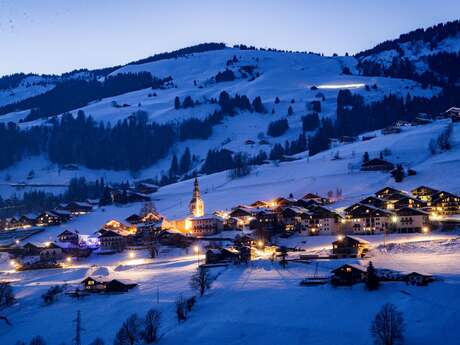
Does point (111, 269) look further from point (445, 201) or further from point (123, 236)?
point (445, 201)

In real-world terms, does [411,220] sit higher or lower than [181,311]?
higher

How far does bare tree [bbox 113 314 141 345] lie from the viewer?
39.6m

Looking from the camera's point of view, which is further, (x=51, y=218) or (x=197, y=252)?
(x=51, y=218)

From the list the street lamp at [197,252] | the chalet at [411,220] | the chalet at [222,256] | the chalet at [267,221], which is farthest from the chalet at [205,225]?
the chalet at [411,220]

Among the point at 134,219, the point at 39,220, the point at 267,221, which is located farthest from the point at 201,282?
the point at 39,220

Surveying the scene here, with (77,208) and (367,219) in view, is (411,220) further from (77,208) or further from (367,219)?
(77,208)

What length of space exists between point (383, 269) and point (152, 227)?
3770 cm

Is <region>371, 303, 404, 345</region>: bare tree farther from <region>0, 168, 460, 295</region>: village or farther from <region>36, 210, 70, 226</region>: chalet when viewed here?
<region>36, 210, 70, 226</region>: chalet

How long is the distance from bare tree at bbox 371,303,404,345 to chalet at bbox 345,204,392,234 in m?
31.9

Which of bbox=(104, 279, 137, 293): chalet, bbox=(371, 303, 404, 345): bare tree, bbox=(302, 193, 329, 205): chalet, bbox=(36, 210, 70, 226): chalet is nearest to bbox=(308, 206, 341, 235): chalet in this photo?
bbox=(302, 193, 329, 205): chalet

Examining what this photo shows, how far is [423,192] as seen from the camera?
80125 mm

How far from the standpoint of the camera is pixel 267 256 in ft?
199

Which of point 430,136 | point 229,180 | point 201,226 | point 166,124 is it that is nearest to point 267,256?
point 201,226

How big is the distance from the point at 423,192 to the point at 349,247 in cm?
2653
